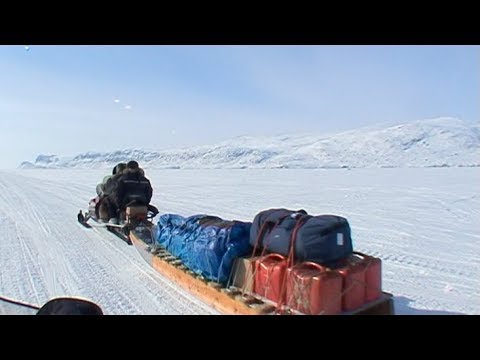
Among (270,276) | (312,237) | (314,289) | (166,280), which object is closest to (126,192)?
(166,280)

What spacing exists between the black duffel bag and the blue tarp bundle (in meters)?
0.46

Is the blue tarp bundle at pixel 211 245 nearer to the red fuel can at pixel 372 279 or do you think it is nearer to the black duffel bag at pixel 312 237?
the black duffel bag at pixel 312 237

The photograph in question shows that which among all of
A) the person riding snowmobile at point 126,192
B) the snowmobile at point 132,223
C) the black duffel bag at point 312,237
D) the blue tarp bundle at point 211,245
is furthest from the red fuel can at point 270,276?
the person riding snowmobile at point 126,192

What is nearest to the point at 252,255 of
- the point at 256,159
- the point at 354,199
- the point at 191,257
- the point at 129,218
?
the point at 191,257

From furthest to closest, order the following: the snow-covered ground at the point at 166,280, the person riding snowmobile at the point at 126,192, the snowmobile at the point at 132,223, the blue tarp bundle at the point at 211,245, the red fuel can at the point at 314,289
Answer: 1. the person riding snowmobile at the point at 126,192
2. the snowmobile at the point at 132,223
3. the snow-covered ground at the point at 166,280
4. the blue tarp bundle at the point at 211,245
5. the red fuel can at the point at 314,289

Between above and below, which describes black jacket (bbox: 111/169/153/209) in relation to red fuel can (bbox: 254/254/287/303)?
above

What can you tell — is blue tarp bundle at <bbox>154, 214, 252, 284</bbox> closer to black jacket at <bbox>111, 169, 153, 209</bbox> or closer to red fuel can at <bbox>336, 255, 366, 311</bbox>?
red fuel can at <bbox>336, 255, 366, 311</bbox>

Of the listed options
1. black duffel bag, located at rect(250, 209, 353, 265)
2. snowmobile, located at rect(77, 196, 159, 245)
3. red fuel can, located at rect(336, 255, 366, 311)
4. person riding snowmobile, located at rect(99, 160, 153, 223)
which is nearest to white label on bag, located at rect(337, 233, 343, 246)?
black duffel bag, located at rect(250, 209, 353, 265)

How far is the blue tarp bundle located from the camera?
13.3ft

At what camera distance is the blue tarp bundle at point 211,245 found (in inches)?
159

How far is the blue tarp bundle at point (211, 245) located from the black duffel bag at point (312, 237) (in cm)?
46

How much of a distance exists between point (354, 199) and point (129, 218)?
880cm
